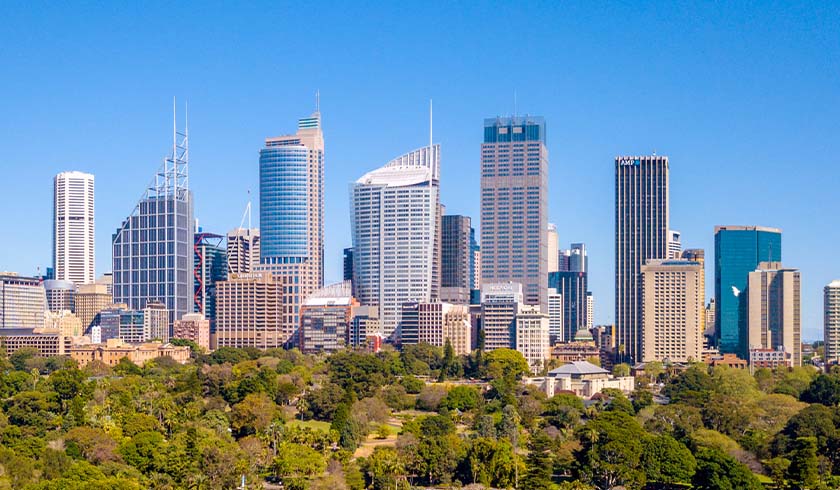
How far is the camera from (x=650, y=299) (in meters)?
199

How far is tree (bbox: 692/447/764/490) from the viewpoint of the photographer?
303ft

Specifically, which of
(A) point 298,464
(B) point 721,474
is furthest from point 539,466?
(A) point 298,464

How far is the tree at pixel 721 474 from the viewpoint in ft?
303

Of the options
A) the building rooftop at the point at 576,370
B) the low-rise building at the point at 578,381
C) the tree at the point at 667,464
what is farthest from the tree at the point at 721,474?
the building rooftop at the point at 576,370

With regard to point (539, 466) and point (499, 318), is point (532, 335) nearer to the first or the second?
point (499, 318)

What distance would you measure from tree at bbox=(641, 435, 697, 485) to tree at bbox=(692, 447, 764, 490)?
2.33ft

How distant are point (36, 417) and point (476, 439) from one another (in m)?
35.9

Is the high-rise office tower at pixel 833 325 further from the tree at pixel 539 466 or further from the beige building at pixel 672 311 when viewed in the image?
the tree at pixel 539 466

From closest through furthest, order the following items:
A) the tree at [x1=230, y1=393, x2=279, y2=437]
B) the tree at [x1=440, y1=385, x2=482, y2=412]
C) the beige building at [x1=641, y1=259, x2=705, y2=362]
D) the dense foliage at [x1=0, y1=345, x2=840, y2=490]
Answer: the dense foliage at [x1=0, y1=345, x2=840, y2=490] < the tree at [x1=230, y1=393, x2=279, y2=437] < the tree at [x1=440, y1=385, x2=482, y2=412] < the beige building at [x1=641, y1=259, x2=705, y2=362]

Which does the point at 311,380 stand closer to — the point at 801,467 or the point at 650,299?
the point at 801,467

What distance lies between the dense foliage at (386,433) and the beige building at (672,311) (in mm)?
49530

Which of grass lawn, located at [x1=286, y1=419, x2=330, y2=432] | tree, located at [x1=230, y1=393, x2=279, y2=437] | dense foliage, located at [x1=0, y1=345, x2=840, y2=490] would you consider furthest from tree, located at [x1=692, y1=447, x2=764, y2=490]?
tree, located at [x1=230, y1=393, x2=279, y2=437]

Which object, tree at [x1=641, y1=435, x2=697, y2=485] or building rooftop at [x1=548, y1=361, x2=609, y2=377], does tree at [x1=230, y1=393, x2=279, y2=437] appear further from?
building rooftop at [x1=548, y1=361, x2=609, y2=377]

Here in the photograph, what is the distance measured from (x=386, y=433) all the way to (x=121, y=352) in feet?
250
